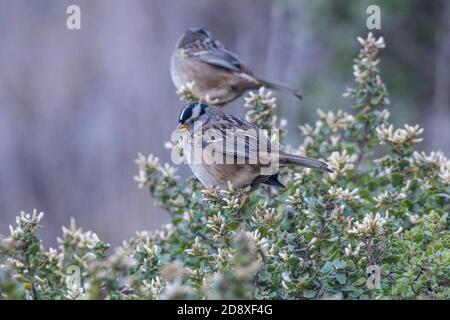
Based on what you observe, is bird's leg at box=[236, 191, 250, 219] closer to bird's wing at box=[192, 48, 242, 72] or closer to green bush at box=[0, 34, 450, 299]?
green bush at box=[0, 34, 450, 299]

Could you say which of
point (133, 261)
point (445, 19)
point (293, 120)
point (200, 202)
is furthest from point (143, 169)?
point (445, 19)

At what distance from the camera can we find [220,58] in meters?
7.59

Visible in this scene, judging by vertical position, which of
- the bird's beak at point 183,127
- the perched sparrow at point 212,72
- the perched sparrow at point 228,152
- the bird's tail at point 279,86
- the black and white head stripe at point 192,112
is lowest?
the perched sparrow at point 228,152

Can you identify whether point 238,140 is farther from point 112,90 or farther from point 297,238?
point 112,90

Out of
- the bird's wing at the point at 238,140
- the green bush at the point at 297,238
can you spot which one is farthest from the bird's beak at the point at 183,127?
the green bush at the point at 297,238

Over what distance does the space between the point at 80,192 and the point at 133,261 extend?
7400 mm

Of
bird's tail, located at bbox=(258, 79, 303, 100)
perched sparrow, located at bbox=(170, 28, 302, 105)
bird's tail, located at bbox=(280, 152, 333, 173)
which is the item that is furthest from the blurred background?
bird's tail, located at bbox=(280, 152, 333, 173)

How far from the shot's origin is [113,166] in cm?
1180

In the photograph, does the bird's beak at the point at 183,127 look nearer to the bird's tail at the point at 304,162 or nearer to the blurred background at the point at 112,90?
the bird's tail at the point at 304,162

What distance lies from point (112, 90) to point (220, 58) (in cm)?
420

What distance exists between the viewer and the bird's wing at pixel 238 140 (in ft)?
17.1

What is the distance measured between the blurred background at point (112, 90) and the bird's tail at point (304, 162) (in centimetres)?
584

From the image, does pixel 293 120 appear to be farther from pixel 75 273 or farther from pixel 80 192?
pixel 75 273

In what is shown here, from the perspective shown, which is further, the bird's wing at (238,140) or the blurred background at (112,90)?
the blurred background at (112,90)
